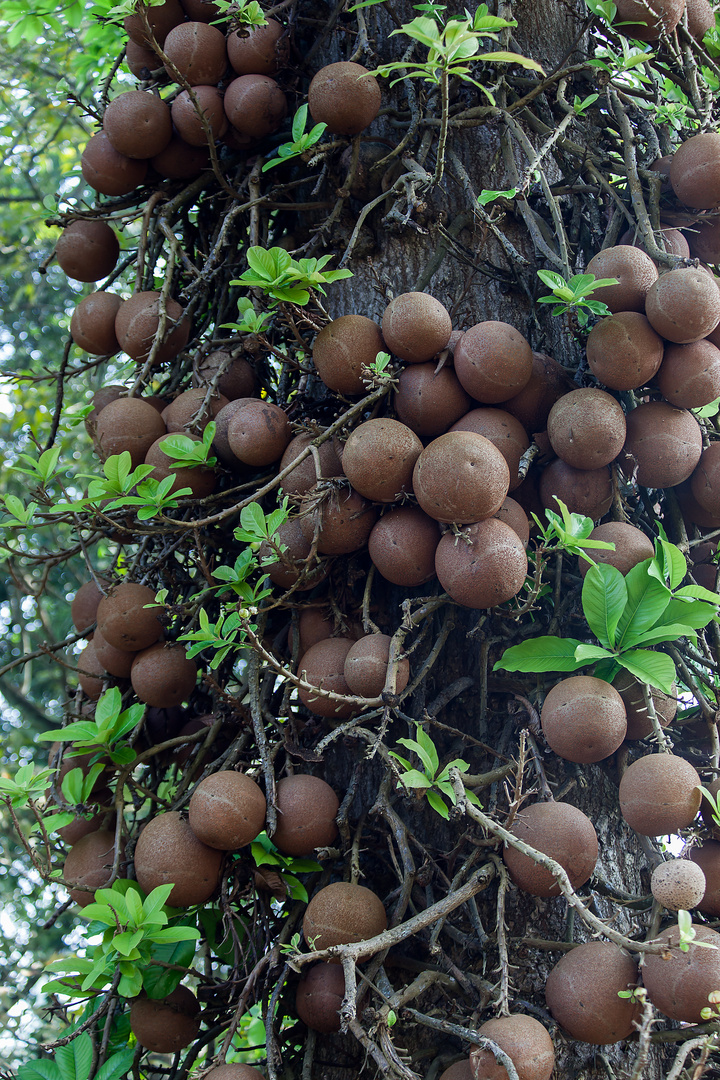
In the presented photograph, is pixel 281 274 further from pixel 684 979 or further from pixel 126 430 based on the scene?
pixel 684 979

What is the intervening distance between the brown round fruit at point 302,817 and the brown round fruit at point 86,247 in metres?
1.21

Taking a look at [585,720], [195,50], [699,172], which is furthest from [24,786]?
[699,172]

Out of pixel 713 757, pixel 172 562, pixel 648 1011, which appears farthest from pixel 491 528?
pixel 172 562

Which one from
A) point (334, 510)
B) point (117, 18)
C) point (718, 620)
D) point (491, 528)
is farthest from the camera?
point (117, 18)

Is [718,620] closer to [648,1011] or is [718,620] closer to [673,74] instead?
[648,1011]

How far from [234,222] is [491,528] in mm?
963

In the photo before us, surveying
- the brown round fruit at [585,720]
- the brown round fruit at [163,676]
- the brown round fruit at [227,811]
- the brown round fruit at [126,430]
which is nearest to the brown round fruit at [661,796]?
the brown round fruit at [585,720]

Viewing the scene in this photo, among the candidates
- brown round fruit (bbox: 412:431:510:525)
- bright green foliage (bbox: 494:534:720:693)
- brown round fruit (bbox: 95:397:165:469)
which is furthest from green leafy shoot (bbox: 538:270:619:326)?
brown round fruit (bbox: 95:397:165:469)

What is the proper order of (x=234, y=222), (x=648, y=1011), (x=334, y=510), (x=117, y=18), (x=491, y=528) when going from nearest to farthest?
(x=648, y=1011), (x=491, y=528), (x=334, y=510), (x=117, y=18), (x=234, y=222)

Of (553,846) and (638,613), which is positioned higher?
(638,613)

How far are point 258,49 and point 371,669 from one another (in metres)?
1.24

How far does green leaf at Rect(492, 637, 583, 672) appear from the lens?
1207 mm

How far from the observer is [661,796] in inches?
42.5

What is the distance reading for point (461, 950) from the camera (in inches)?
47.9
